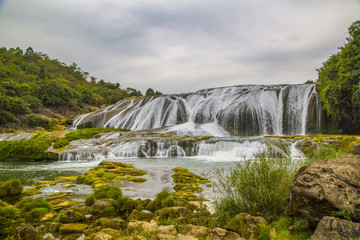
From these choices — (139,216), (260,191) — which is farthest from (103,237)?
(260,191)

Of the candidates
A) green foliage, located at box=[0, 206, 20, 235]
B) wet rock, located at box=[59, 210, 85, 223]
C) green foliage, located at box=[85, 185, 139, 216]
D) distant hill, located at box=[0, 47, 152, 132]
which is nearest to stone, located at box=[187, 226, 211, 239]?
green foliage, located at box=[85, 185, 139, 216]

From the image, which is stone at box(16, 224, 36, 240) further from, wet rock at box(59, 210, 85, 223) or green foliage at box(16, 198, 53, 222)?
green foliage at box(16, 198, 53, 222)

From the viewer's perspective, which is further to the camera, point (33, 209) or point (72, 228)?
point (33, 209)

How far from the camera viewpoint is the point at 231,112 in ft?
100

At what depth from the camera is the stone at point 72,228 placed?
491 centimetres

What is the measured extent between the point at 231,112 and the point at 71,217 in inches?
1066

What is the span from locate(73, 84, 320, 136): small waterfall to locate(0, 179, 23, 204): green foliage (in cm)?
2260

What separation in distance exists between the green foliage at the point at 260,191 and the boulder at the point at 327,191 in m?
0.76

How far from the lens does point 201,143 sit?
20.8m

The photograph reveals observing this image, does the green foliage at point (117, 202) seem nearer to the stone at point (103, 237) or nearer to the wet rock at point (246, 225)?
the stone at point (103, 237)

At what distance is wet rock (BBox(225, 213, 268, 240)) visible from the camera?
3.83 metres

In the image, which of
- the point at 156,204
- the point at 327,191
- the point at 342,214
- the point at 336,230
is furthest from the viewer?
the point at 156,204

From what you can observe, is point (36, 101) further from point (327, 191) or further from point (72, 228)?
point (327, 191)

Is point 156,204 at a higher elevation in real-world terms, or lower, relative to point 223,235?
lower
